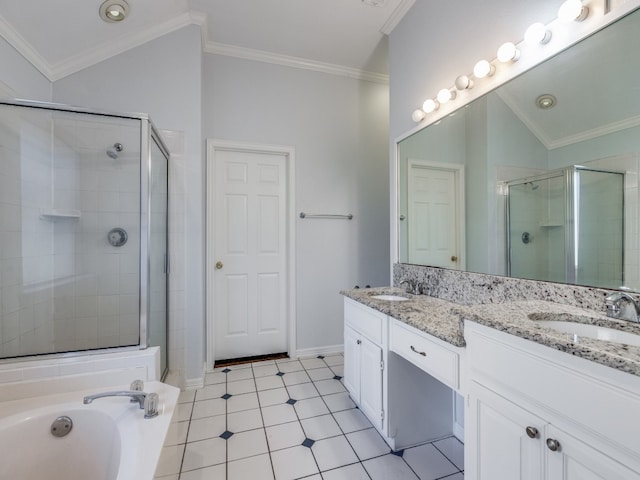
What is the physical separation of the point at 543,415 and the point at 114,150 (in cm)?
262

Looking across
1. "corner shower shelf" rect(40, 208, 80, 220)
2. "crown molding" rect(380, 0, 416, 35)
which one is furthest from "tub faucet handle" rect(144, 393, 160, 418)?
"crown molding" rect(380, 0, 416, 35)

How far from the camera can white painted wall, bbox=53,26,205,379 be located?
2.22 metres

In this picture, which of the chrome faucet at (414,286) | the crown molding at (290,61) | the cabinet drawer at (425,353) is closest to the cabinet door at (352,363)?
the cabinet drawer at (425,353)

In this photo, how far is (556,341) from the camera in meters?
0.72

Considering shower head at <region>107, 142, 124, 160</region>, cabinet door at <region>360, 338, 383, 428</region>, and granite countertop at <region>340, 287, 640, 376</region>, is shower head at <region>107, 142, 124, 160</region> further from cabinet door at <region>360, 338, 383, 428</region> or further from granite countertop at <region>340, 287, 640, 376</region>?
cabinet door at <region>360, 338, 383, 428</region>

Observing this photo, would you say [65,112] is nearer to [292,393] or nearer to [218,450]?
[218,450]

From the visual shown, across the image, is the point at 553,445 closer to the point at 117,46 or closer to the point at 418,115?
the point at 418,115

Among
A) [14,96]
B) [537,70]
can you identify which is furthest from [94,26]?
[537,70]

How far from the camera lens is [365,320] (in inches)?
70.1

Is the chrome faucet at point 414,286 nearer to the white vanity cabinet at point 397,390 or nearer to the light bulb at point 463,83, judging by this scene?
the white vanity cabinet at point 397,390

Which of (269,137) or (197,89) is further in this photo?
(269,137)

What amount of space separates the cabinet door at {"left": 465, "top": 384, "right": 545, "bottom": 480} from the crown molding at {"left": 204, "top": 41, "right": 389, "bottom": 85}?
290 centimetres

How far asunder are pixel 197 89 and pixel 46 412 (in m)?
2.21

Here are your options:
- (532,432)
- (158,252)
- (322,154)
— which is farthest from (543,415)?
(322,154)
